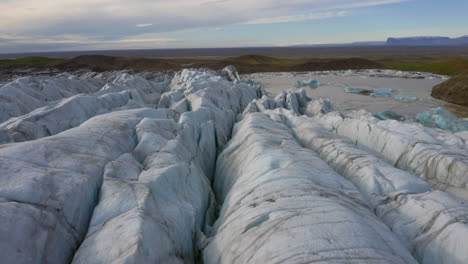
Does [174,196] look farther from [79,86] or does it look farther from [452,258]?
[79,86]

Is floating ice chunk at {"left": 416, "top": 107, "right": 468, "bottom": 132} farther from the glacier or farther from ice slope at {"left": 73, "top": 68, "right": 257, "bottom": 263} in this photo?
ice slope at {"left": 73, "top": 68, "right": 257, "bottom": 263}

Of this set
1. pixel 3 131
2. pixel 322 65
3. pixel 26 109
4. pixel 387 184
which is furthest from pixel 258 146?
pixel 322 65

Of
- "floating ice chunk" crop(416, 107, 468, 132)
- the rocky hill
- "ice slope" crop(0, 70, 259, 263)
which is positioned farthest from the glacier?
the rocky hill

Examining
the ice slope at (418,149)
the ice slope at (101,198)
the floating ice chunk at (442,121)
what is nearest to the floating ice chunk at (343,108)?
the floating ice chunk at (442,121)

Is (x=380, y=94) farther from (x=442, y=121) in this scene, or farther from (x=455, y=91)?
(x=442, y=121)

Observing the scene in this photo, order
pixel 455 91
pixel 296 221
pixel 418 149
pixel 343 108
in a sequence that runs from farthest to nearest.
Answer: pixel 455 91 → pixel 343 108 → pixel 418 149 → pixel 296 221

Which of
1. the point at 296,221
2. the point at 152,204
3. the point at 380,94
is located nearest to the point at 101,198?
the point at 152,204
